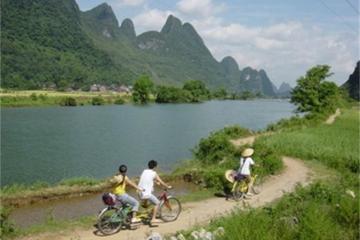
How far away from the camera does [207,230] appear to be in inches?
462

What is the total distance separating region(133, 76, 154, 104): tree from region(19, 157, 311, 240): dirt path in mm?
95149

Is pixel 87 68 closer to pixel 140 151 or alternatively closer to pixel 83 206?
pixel 140 151

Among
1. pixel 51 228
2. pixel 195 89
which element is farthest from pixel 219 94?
pixel 51 228

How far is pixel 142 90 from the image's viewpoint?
4683 inches

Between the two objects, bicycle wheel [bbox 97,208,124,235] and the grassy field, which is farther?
bicycle wheel [bbox 97,208,124,235]

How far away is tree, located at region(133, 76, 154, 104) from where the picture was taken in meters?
118

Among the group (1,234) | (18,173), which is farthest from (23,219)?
(18,173)

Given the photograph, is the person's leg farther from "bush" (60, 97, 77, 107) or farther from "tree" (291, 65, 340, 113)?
"bush" (60, 97, 77, 107)

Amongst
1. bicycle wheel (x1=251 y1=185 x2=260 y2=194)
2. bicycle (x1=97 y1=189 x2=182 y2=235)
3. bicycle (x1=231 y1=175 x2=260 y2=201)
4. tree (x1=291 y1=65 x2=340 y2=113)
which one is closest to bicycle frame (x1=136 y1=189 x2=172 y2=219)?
bicycle (x1=97 y1=189 x2=182 y2=235)

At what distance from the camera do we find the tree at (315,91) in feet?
200

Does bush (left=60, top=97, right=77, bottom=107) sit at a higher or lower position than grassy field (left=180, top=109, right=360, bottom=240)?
lower

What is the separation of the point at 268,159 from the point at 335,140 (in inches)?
449

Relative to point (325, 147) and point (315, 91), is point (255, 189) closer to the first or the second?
point (325, 147)

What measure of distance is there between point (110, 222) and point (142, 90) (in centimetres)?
10774
